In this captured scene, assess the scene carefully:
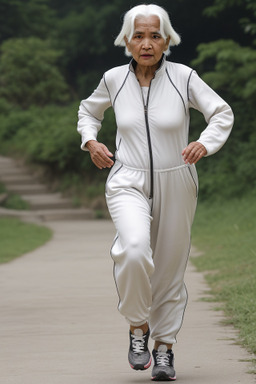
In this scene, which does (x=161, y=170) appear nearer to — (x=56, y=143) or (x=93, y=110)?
(x=93, y=110)

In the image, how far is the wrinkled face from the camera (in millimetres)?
4938

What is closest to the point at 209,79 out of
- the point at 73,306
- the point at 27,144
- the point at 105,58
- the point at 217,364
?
the point at 27,144

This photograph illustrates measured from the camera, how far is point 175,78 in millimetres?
4977

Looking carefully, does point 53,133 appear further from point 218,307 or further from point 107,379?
point 107,379

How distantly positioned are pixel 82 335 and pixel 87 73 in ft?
117

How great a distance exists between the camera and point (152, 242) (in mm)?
5012

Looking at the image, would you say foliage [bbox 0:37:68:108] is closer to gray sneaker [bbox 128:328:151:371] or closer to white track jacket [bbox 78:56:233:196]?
white track jacket [bbox 78:56:233:196]

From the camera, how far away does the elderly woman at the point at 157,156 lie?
488cm

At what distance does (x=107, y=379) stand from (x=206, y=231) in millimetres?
10922

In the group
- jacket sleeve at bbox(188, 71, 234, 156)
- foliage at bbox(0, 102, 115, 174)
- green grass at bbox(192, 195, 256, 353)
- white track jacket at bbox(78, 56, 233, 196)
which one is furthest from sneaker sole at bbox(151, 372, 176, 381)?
foliage at bbox(0, 102, 115, 174)

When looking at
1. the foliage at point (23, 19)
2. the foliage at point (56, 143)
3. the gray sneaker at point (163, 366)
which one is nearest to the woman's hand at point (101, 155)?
the gray sneaker at point (163, 366)

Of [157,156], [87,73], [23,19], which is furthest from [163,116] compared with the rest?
[87,73]

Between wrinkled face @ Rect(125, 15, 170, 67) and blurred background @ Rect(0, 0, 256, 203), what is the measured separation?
1071 centimetres

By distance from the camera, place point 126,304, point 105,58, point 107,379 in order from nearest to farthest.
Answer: point 126,304, point 107,379, point 105,58
